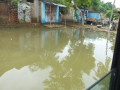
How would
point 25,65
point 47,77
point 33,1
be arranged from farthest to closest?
point 33,1, point 25,65, point 47,77

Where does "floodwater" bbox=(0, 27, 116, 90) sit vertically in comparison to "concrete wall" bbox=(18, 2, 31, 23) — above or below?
below

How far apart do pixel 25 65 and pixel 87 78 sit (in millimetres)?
2637

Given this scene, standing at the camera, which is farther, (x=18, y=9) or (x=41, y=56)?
→ (x=18, y=9)

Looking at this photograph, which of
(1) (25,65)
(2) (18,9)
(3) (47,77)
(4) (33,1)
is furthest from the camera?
(4) (33,1)

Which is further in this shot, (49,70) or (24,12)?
(24,12)

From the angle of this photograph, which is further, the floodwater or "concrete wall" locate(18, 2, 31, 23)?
"concrete wall" locate(18, 2, 31, 23)

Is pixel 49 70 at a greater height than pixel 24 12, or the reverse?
pixel 24 12

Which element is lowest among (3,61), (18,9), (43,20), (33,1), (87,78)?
(87,78)

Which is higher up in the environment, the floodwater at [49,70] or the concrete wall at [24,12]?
the concrete wall at [24,12]

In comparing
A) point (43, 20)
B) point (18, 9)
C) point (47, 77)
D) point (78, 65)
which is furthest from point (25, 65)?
point (43, 20)

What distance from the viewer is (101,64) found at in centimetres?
532

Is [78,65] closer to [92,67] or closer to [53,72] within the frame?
[92,67]

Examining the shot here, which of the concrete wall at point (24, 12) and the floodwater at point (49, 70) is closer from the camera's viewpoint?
the floodwater at point (49, 70)

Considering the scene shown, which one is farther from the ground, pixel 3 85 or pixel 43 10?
pixel 43 10
